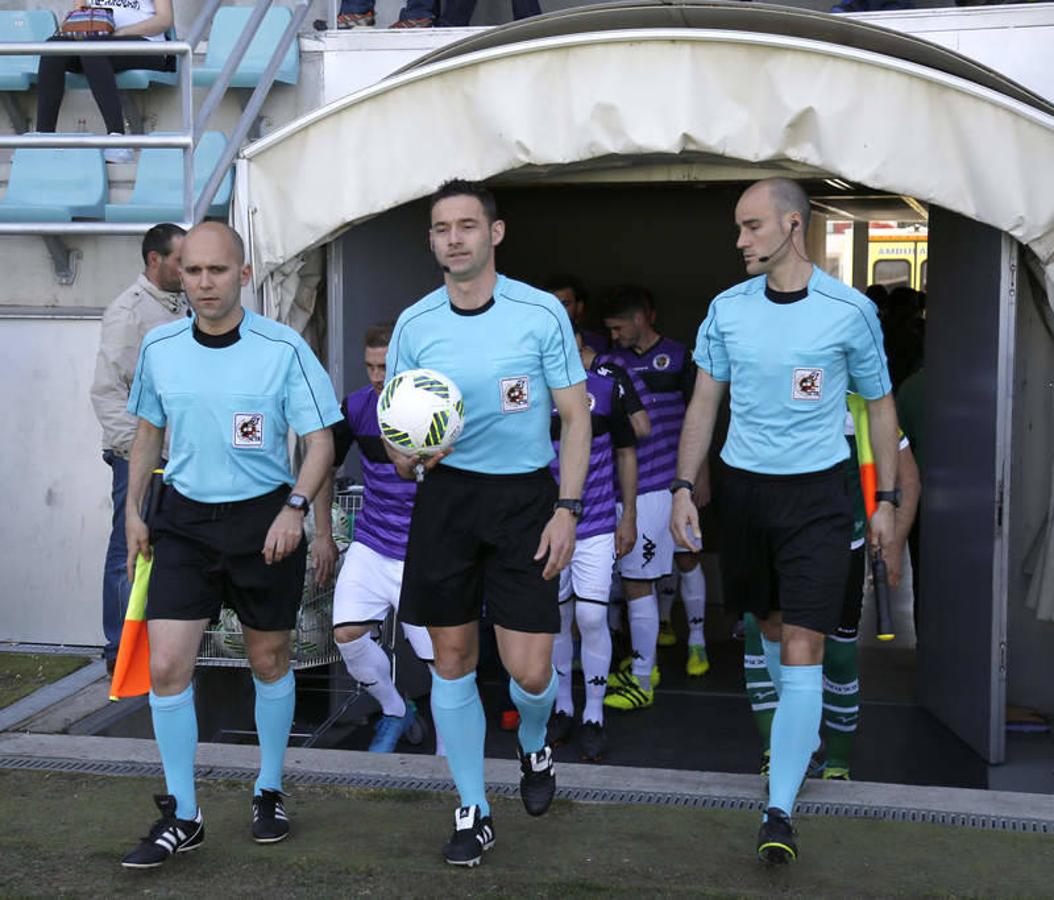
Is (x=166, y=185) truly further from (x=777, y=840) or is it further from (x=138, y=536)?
(x=777, y=840)

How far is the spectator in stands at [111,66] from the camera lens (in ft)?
25.2

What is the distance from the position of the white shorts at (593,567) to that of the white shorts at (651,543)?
525mm

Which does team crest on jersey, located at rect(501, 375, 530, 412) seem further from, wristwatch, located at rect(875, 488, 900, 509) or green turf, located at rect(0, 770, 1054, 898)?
green turf, located at rect(0, 770, 1054, 898)

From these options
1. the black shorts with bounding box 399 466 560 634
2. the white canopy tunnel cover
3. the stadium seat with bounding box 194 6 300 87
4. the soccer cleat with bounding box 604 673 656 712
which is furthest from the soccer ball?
the stadium seat with bounding box 194 6 300 87

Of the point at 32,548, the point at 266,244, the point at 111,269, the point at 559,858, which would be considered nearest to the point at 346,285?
the point at 266,244

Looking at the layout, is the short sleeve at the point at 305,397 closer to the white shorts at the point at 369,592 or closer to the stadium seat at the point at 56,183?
the white shorts at the point at 369,592

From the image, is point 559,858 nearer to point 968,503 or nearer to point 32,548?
point 968,503

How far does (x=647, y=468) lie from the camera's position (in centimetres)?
730

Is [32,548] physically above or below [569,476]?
below

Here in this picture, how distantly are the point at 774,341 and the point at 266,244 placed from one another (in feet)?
9.09

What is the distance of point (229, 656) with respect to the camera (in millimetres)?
6145

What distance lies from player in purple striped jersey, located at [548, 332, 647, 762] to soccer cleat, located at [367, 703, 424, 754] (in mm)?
592

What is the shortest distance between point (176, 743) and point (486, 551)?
42.7 inches

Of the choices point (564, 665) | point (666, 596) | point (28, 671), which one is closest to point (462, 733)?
point (564, 665)
